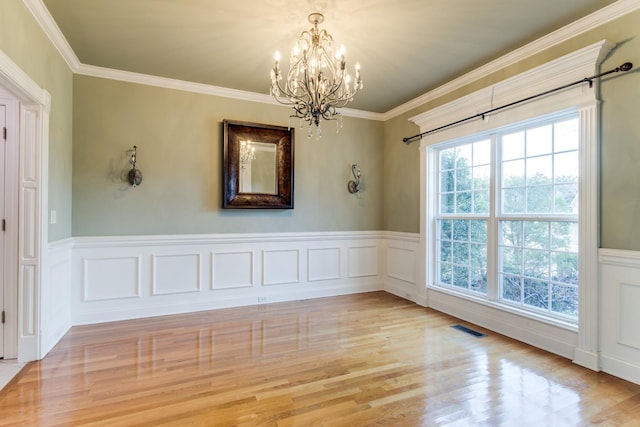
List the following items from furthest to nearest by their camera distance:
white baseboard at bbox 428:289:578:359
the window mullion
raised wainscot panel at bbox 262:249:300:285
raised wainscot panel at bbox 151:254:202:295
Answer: raised wainscot panel at bbox 262:249:300:285
raised wainscot panel at bbox 151:254:202:295
the window mullion
white baseboard at bbox 428:289:578:359

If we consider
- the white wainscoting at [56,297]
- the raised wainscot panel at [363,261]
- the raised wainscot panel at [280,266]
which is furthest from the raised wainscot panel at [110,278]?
the raised wainscot panel at [363,261]

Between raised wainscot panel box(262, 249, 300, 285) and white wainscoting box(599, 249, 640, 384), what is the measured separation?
3.25 metres

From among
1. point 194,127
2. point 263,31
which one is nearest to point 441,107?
point 263,31

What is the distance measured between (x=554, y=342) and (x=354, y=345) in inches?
68.5

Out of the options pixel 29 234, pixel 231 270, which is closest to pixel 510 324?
pixel 231 270

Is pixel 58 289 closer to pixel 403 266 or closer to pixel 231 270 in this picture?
pixel 231 270

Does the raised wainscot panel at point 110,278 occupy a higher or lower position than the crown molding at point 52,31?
lower

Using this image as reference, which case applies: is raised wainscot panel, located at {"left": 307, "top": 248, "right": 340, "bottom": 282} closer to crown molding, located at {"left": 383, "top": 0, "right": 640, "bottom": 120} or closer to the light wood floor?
the light wood floor

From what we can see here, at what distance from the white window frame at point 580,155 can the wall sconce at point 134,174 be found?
11.8 feet

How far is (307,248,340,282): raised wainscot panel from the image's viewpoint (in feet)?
15.6

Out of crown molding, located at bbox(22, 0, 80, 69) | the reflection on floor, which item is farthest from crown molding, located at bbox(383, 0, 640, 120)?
the reflection on floor

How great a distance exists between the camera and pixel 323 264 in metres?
4.82

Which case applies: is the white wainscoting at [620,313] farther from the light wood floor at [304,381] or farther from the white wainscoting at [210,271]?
the white wainscoting at [210,271]

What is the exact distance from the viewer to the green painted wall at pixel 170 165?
144 inches
